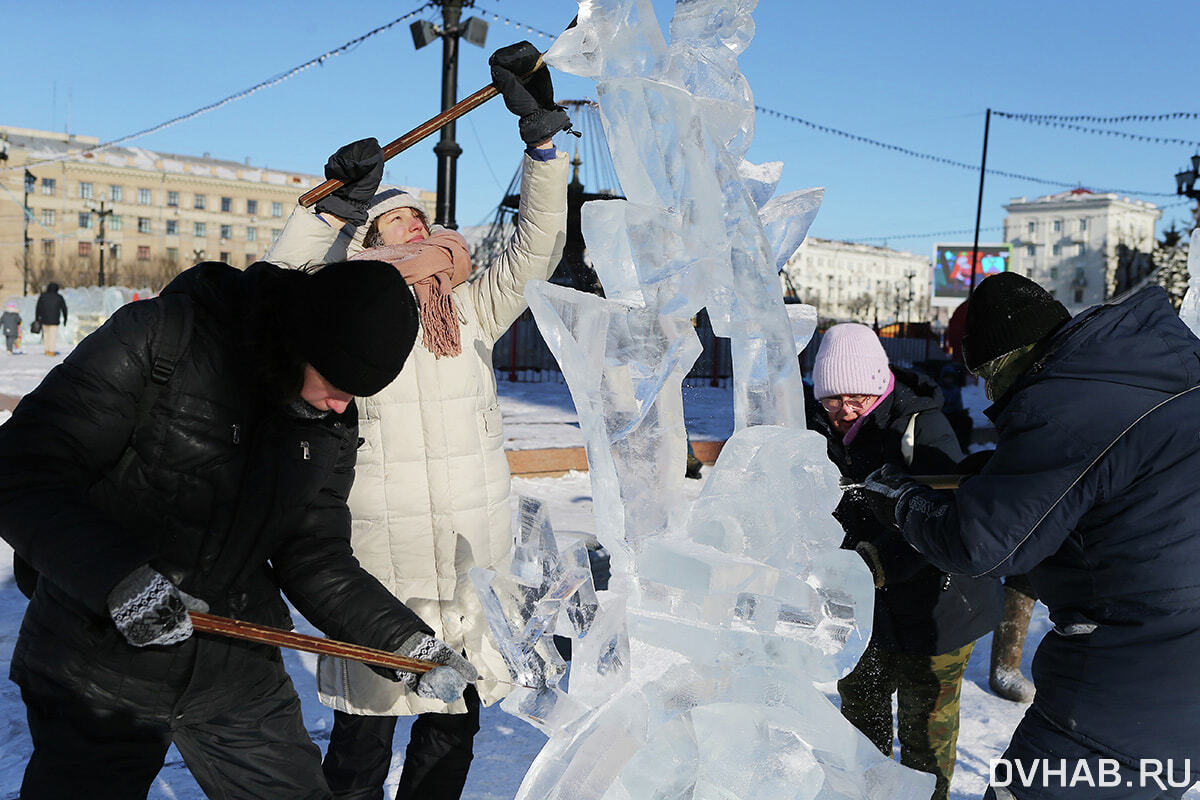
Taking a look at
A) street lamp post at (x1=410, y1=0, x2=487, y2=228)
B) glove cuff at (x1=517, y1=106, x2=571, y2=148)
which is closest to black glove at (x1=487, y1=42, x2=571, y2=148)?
glove cuff at (x1=517, y1=106, x2=571, y2=148)

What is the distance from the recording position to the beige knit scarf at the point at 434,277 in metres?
2.22

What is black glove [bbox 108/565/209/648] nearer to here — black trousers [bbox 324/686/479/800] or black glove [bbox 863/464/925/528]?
black trousers [bbox 324/686/479/800]

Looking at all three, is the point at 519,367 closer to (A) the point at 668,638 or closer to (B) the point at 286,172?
(A) the point at 668,638

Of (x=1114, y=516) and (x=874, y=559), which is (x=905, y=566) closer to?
(x=874, y=559)

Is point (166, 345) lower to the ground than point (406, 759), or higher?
higher

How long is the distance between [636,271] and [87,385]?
916 millimetres

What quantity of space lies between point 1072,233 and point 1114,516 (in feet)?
324

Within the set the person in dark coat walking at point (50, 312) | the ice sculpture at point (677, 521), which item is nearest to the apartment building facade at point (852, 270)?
the person in dark coat walking at point (50, 312)

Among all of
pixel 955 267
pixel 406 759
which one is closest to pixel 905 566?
pixel 406 759

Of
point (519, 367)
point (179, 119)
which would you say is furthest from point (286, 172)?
point (179, 119)

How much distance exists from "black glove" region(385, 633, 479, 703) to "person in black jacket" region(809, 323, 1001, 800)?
114 centimetres

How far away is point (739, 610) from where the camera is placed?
153 centimetres

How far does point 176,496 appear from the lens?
1657mm

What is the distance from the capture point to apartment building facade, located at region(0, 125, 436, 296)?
5772 centimetres
